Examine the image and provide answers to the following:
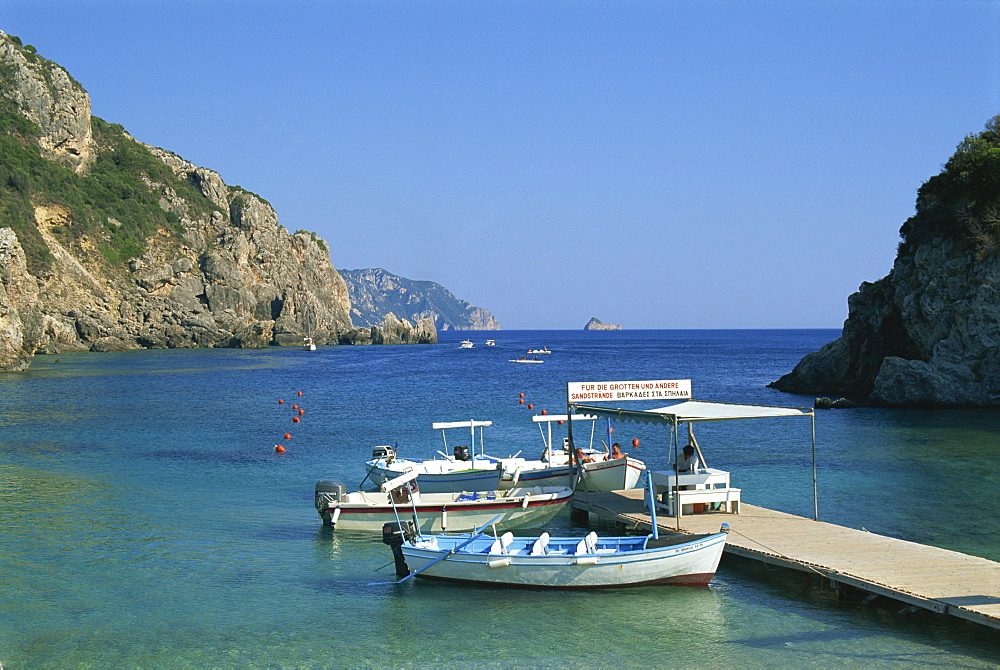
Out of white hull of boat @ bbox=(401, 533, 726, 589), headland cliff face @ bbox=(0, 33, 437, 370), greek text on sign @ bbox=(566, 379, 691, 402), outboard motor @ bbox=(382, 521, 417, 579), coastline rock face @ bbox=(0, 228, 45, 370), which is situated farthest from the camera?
headland cliff face @ bbox=(0, 33, 437, 370)

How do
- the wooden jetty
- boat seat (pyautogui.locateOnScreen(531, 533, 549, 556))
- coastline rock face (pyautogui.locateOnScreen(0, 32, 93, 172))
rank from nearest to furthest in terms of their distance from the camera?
1. the wooden jetty
2. boat seat (pyautogui.locateOnScreen(531, 533, 549, 556))
3. coastline rock face (pyautogui.locateOnScreen(0, 32, 93, 172))

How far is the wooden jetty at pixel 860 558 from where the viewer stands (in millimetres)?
13645

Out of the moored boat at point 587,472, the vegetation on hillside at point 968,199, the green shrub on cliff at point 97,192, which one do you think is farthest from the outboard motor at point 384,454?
the green shrub on cliff at point 97,192

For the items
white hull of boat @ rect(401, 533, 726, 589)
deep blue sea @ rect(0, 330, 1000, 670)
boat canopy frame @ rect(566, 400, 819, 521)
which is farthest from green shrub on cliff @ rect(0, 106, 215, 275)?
white hull of boat @ rect(401, 533, 726, 589)

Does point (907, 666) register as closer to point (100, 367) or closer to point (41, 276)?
point (100, 367)

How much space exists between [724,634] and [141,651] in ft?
32.8

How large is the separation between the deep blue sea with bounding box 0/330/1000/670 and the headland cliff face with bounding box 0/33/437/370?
50.5 meters

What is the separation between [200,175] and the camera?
167 m

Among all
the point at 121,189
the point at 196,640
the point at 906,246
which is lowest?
the point at 196,640

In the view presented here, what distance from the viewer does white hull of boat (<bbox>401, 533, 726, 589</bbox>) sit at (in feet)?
52.7

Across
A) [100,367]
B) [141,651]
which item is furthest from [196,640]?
[100,367]

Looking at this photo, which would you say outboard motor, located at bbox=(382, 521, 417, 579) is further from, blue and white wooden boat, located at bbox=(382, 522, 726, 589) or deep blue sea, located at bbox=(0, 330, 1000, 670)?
deep blue sea, located at bbox=(0, 330, 1000, 670)

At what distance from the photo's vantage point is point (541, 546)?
1678 cm

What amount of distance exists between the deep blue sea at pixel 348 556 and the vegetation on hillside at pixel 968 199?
34.6 ft
